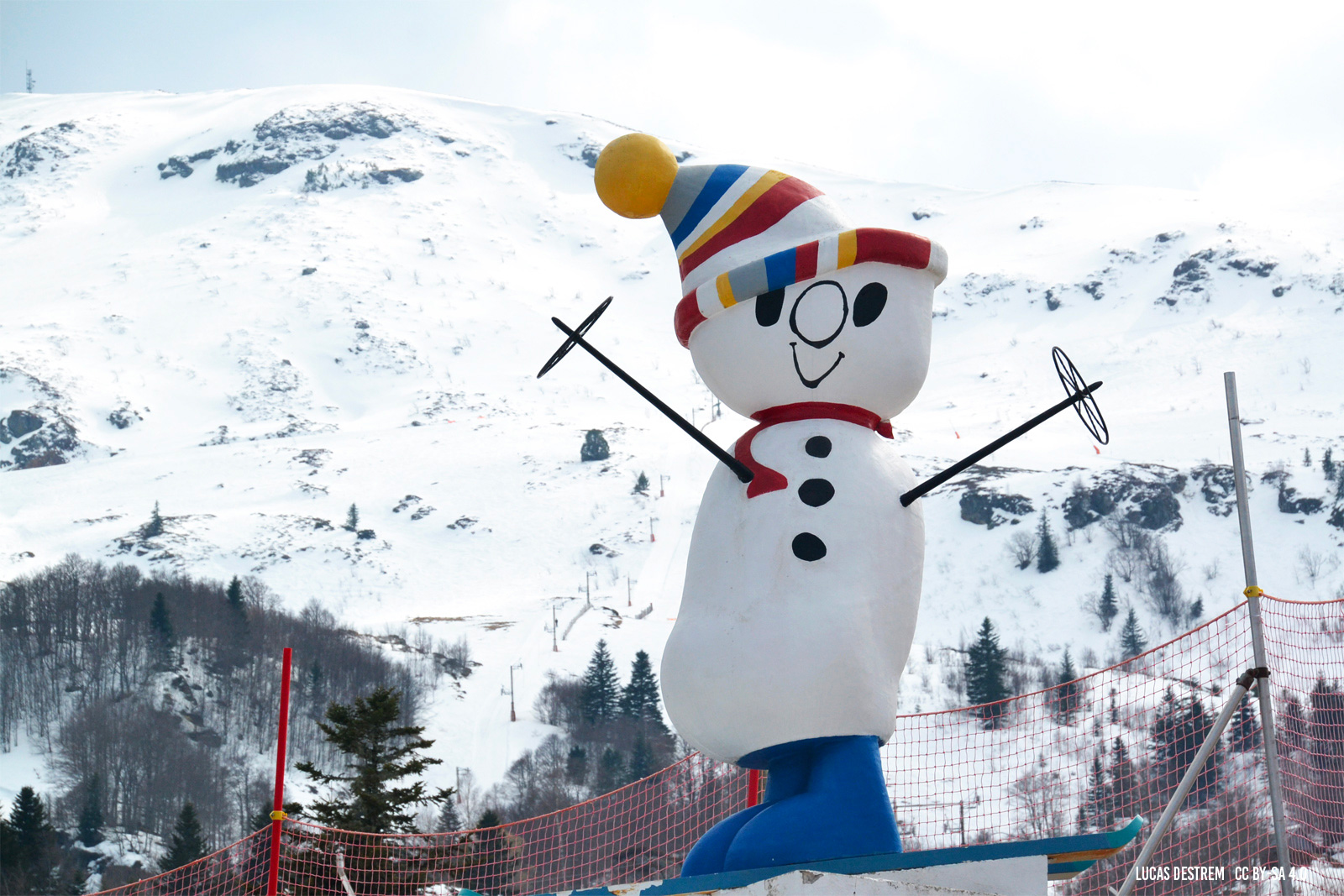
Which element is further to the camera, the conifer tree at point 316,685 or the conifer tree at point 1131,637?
the conifer tree at point 1131,637

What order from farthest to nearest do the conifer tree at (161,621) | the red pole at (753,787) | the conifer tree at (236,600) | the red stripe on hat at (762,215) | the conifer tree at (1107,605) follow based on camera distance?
the conifer tree at (1107,605)
the conifer tree at (236,600)
the conifer tree at (161,621)
the red pole at (753,787)
the red stripe on hat at (762,215)

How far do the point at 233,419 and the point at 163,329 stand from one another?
79.9ft

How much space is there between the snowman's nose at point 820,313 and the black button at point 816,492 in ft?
2.21

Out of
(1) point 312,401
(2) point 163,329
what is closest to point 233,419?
(1) point 312,401

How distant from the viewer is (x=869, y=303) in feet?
22.9

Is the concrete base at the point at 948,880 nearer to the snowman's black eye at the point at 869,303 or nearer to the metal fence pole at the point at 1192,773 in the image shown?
the metal fence pole at the point at 1192,773

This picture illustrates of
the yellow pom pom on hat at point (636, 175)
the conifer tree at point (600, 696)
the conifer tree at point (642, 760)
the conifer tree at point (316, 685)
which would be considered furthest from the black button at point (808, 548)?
the conifer tree at point (316, 685)

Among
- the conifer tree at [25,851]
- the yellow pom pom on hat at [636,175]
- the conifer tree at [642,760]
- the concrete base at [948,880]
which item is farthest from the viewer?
the conifer tree at [642,760]

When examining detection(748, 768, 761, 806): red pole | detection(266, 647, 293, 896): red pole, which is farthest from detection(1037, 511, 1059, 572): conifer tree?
detection(266, 647, 293, 896): red pole

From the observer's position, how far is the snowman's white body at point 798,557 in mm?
6395

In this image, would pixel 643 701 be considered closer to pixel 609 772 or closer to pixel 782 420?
pixel 609 772

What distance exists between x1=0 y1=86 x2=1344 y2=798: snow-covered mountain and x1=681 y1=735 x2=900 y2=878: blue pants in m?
61.2

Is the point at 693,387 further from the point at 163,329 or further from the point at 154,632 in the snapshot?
the point at 154,632

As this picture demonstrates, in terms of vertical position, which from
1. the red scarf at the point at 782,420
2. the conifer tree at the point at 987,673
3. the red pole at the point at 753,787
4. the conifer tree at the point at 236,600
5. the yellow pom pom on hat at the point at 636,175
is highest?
the conifer tree at the point at 236,600
